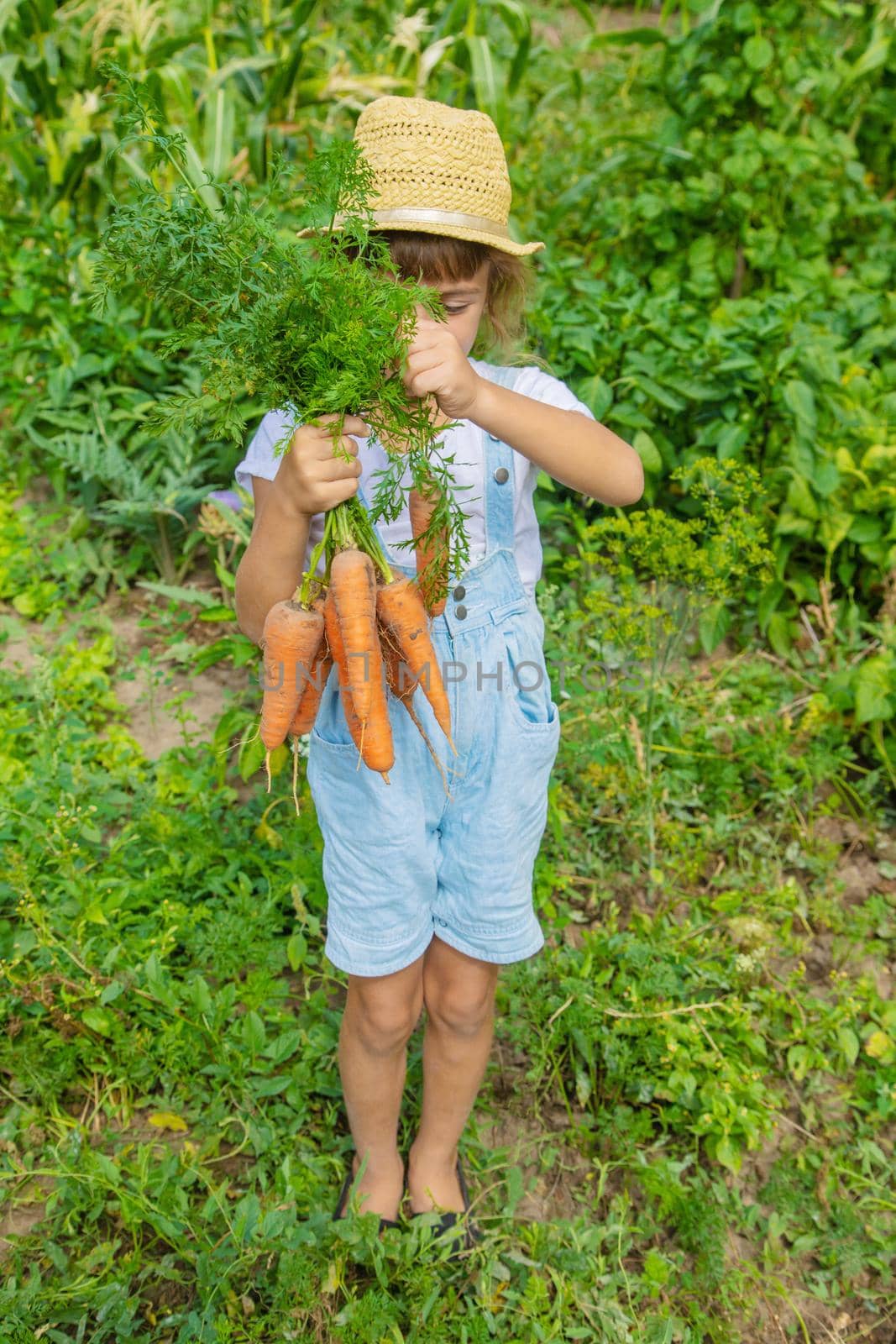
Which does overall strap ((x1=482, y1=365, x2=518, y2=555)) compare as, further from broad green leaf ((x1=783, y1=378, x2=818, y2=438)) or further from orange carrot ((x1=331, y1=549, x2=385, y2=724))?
broad green leaf ((x1=783, y1=378, x2=818, y2=438))

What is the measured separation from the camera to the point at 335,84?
13.0 feet

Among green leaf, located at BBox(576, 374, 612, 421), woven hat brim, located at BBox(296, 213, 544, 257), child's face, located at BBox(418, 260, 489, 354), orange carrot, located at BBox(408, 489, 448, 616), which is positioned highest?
woven hat brim, located at BBox(296, 213, 544, 257)

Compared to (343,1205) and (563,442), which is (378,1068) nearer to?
(343,1205)

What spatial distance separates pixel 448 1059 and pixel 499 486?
100cm

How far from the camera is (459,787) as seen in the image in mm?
1607

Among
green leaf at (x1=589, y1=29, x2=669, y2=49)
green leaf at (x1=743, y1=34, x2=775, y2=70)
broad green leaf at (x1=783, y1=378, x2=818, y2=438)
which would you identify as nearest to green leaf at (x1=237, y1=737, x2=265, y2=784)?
broad green leaf at (x1=783, y1=378, x2=818, y2=438)

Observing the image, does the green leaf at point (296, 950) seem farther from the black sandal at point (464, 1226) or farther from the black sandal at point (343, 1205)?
the black sandal at point (464, 1226)

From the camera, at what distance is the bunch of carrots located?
142 cm

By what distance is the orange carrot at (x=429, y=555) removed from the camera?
56.1 inches

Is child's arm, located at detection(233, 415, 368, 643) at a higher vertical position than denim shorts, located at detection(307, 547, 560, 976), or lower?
higher

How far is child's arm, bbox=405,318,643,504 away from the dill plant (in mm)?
31

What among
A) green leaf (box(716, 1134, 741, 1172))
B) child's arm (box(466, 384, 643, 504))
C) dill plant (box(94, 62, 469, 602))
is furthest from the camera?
green leaf (box(716, 1134, 741, 1172))

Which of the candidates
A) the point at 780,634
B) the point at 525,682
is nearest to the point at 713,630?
the point at 780,634

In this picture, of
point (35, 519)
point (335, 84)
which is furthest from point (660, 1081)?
point (335, 84)
